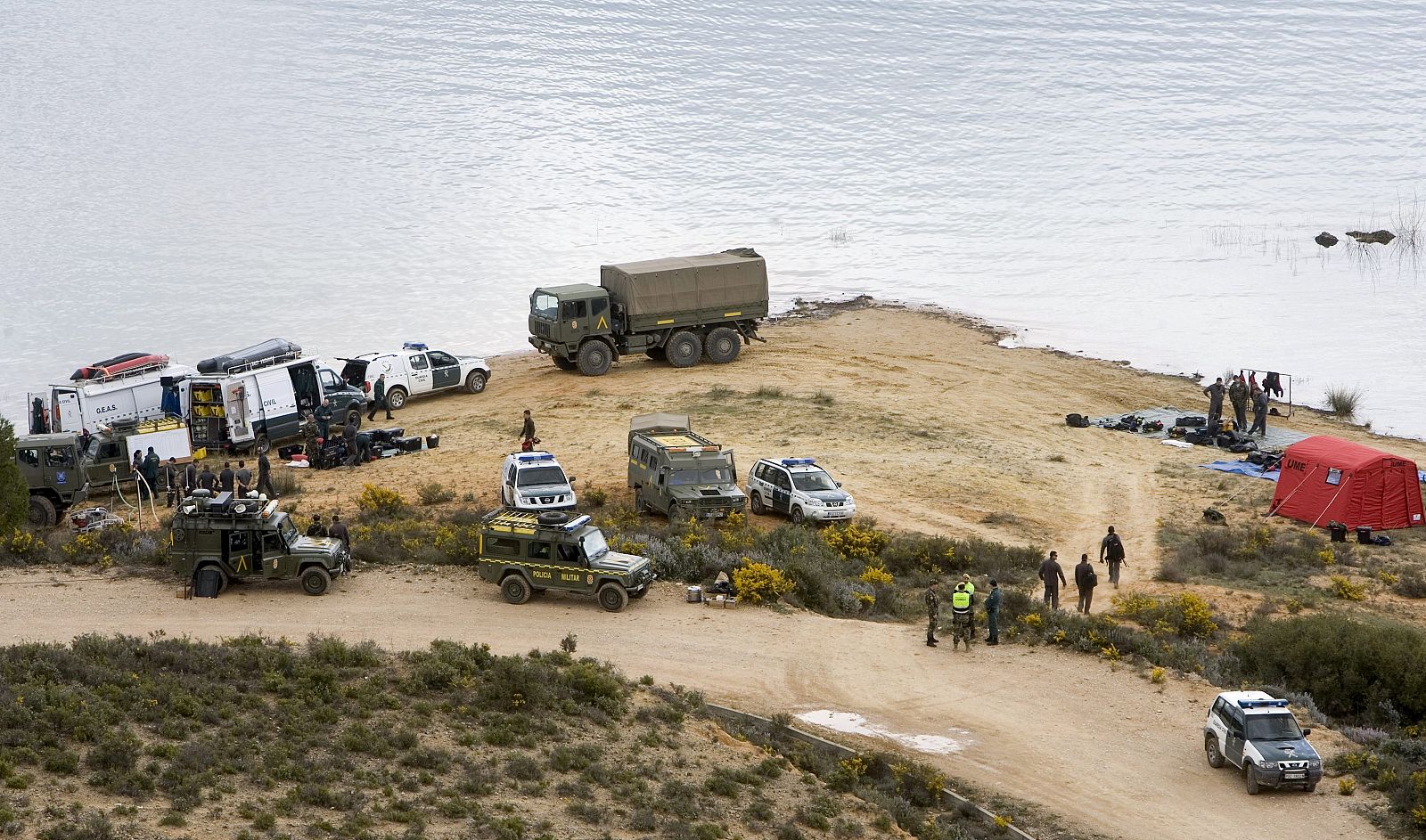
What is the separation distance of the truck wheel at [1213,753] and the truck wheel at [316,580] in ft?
44.7

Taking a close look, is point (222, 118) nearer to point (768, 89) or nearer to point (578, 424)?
point (768, 89)

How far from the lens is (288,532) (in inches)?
930

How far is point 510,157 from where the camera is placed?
73.2m

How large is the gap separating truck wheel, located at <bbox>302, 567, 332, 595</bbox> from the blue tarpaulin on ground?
2068cm

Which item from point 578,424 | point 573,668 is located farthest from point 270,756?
point 578,424

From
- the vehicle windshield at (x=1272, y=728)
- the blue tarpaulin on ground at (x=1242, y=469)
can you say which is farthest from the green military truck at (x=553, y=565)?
the blue tarpaulin on ground at (x=1242, y=469)

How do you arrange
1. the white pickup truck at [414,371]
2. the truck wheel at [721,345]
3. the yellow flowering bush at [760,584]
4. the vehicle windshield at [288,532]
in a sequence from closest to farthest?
the vehicle windshield at [288,532], the yellow flowering bush at [760,584], the white pickup truck at [414,371], the truck wheel at [721,345]

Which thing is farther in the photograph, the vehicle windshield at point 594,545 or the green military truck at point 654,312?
the green military truck at point 654,312

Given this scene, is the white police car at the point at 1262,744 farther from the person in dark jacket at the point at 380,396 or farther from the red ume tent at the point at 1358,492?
the person in dark jacket at the point at 380,396

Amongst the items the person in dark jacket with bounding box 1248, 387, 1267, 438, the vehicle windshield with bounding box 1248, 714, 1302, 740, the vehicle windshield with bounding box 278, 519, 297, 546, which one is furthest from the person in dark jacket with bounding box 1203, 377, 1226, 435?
the vehicle windshield with bounding box 278, 519, 297, 546

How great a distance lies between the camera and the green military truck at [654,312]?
39.6 meters

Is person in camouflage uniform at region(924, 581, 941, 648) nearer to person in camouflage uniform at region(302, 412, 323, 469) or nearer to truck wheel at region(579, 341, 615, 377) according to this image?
person in camouflage uniform at region(302, 412, 323, 469)

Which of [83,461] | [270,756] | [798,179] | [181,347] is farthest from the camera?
[798,179]

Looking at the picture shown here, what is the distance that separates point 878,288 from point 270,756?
3960cm
